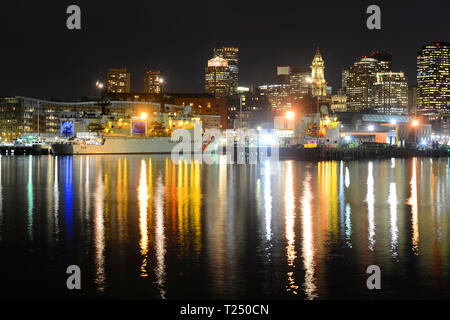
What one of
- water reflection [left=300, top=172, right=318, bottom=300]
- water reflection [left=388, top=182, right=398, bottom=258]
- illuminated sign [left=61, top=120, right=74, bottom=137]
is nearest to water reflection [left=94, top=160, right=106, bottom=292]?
water reflection [left=300, top=172, right=318, bottom=300]

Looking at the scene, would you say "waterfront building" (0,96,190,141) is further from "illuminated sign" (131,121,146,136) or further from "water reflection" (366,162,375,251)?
"water reflection" (366,162,375,251)

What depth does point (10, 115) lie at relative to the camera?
600ft

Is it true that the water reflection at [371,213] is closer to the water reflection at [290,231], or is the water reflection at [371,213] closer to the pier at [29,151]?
the water reflection at [290,231]

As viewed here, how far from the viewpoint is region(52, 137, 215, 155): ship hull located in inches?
4355

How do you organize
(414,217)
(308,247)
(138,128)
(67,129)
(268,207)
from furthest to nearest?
(67,129)
(138,128)
(268,207)
(414,217)
(308,247)

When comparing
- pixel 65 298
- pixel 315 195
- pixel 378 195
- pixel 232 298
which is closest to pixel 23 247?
pixel 65 298

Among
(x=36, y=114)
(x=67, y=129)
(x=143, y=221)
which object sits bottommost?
(x=143, y=221)

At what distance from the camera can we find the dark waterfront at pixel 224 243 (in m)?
13.5

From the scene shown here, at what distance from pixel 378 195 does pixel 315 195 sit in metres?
3.73

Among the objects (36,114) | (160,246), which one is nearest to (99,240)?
(160,246)

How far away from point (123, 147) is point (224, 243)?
99.5 m

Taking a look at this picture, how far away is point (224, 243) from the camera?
18.5 m

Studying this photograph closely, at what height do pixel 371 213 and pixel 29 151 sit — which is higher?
pixel 29 151

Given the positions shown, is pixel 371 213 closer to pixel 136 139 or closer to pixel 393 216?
pixel 393 216
